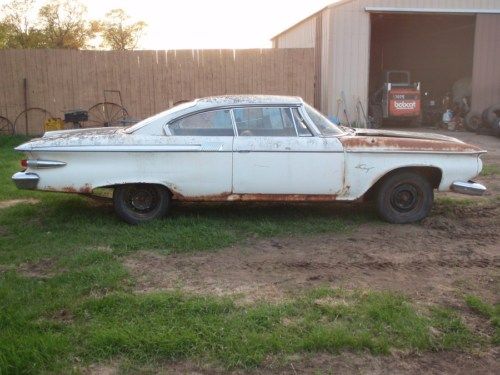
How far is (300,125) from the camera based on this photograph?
6262 millimetres

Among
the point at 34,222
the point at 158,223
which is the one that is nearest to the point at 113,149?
the point at 158,223

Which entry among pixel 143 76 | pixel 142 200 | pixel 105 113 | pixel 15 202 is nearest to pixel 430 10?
pixel 143 76

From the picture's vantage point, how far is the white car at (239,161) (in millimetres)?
6082

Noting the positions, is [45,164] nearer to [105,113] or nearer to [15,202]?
[15,202]

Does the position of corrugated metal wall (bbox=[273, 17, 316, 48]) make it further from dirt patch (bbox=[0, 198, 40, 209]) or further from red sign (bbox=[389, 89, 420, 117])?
dirt patch (bbox=[0, 198, 40, 209])

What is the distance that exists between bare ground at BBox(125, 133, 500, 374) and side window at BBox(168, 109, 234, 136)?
131 cm

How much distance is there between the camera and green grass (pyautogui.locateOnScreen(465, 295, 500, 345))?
12.8 ft

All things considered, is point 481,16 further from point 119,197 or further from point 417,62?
point 119,197

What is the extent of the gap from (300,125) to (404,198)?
1.44 metres

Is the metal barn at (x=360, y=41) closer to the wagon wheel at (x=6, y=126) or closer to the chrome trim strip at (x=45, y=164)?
the wagon wheel at (x=6, y=126)

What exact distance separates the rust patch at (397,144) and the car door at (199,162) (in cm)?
128

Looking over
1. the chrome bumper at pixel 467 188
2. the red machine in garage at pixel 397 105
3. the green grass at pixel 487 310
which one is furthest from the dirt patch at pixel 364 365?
the red machine in garage at pixel 397 105

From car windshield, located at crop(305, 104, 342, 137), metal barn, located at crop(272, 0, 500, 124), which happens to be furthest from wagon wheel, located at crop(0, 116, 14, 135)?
car windshield, located at crop(305, 104, 342, 137)

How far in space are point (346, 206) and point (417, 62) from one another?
20.4 m
